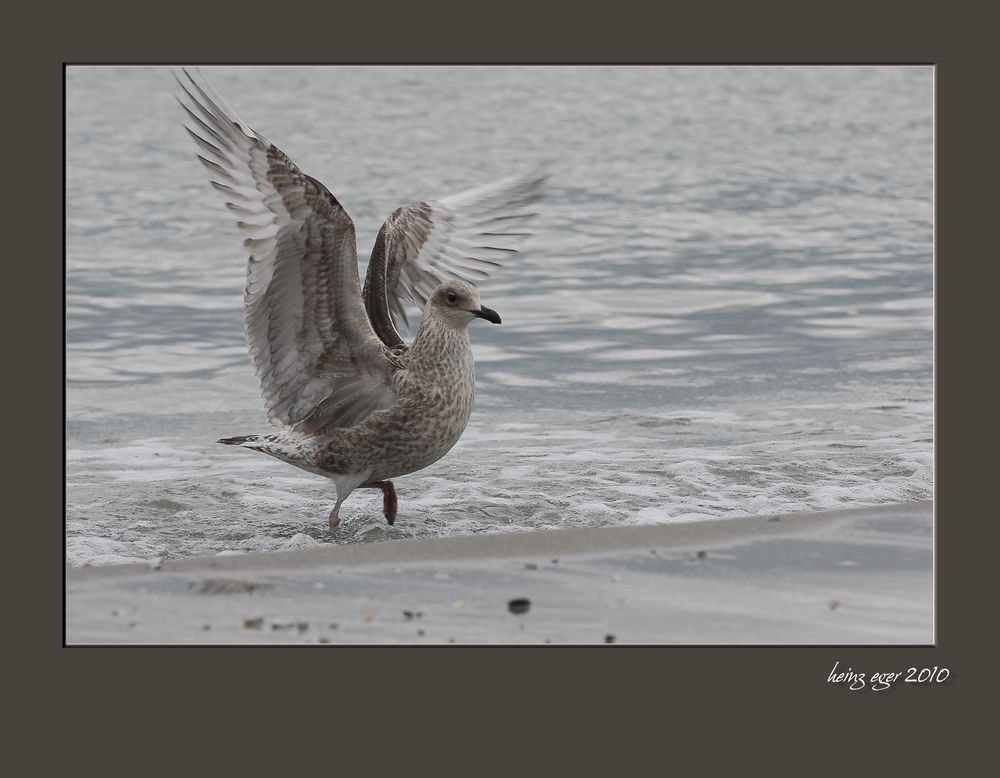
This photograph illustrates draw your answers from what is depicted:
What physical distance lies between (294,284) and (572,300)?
288 inches

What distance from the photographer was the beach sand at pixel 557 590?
5.39 m

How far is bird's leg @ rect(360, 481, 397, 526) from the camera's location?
25.8ft

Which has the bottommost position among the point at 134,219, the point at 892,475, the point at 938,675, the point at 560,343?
the point at 938,675

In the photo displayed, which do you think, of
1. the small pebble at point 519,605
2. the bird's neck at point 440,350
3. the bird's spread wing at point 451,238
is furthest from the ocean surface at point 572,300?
the small pebble at point 519,605

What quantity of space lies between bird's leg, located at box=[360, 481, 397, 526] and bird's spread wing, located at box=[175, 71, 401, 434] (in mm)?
417

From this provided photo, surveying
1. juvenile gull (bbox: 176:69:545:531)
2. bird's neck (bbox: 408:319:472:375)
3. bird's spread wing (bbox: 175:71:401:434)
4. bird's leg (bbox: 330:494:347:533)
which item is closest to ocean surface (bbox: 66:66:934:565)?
bird's leg (bbox: 330:494:347:533)

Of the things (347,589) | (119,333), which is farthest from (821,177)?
(347,589)

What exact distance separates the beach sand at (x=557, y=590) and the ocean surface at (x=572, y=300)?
1052 mm

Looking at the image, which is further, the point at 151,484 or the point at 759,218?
the point at 759,218

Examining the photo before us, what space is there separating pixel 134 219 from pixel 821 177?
30.3 feet

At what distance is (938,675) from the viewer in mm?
5156

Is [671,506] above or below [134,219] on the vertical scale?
below

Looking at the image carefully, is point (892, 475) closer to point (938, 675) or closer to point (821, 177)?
point (938, 675)

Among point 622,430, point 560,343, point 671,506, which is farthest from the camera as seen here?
point 560,343
